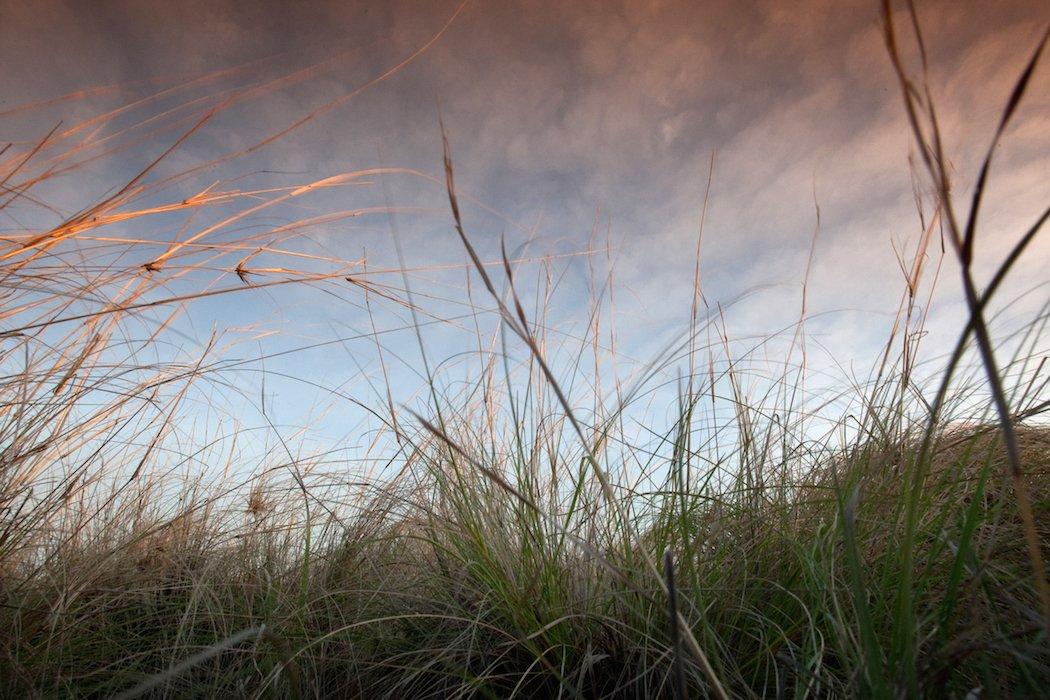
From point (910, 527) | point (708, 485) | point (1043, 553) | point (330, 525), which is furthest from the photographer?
point (330, 525)

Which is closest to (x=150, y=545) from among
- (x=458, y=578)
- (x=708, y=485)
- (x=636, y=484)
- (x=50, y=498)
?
(x=50, y=498)

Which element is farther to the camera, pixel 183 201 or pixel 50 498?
pixel 50 498

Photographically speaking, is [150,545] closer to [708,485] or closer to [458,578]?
[458,578]

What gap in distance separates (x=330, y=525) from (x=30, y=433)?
0.87 m

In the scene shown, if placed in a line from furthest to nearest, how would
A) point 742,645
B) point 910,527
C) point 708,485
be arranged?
point 708,485, point 742,645, point 910,527

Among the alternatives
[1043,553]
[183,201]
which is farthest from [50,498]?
[1043,553]

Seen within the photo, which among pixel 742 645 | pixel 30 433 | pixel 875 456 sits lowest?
pixel 742 645

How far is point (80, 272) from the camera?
1653 millimetres

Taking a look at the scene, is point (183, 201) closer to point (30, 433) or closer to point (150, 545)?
point (30, 433)

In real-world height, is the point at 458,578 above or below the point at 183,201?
below

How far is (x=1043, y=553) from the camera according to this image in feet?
4.80

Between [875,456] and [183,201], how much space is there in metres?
1.79

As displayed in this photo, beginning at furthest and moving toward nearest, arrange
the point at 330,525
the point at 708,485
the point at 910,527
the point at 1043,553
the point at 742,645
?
the point at 330,525, the point at 708,485, the point at 1043,553, the point at 742,645, the point at 910,527

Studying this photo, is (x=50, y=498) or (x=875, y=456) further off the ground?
(x=50, y=498)
